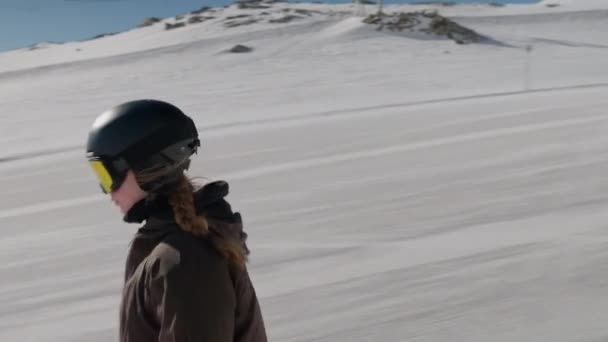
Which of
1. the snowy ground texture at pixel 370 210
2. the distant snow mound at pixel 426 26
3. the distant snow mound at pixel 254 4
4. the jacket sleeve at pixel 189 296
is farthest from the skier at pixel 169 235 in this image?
the distant snow mound at pixel 254 4

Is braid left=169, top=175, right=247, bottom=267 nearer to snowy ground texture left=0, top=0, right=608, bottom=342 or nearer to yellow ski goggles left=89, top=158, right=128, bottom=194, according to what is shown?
yellow ski goggles left=89, top=158, right=128, bottom=194

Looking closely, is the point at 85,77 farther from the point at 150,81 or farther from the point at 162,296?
the point at 162,296

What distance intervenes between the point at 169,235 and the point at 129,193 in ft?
0.54

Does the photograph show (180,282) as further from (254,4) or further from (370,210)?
(254,4)

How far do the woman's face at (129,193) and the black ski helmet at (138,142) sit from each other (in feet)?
0.04

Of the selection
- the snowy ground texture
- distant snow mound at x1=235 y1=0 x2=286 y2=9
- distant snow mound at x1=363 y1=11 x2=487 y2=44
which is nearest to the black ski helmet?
the snowy ground texture

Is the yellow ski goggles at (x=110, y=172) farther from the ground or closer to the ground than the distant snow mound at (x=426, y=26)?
farther from the ground

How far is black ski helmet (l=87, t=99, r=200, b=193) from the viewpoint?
1.41 metres

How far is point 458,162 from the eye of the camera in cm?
675

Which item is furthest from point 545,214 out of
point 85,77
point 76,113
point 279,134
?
point 85,77

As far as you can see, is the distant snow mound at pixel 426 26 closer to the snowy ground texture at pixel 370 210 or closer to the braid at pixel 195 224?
the snowy ground texture at pixel 370 210

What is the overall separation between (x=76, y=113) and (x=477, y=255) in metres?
11.1

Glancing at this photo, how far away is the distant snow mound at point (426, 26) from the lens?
23.6 metres

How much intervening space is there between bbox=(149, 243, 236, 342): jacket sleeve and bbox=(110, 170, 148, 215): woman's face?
0.20 m
